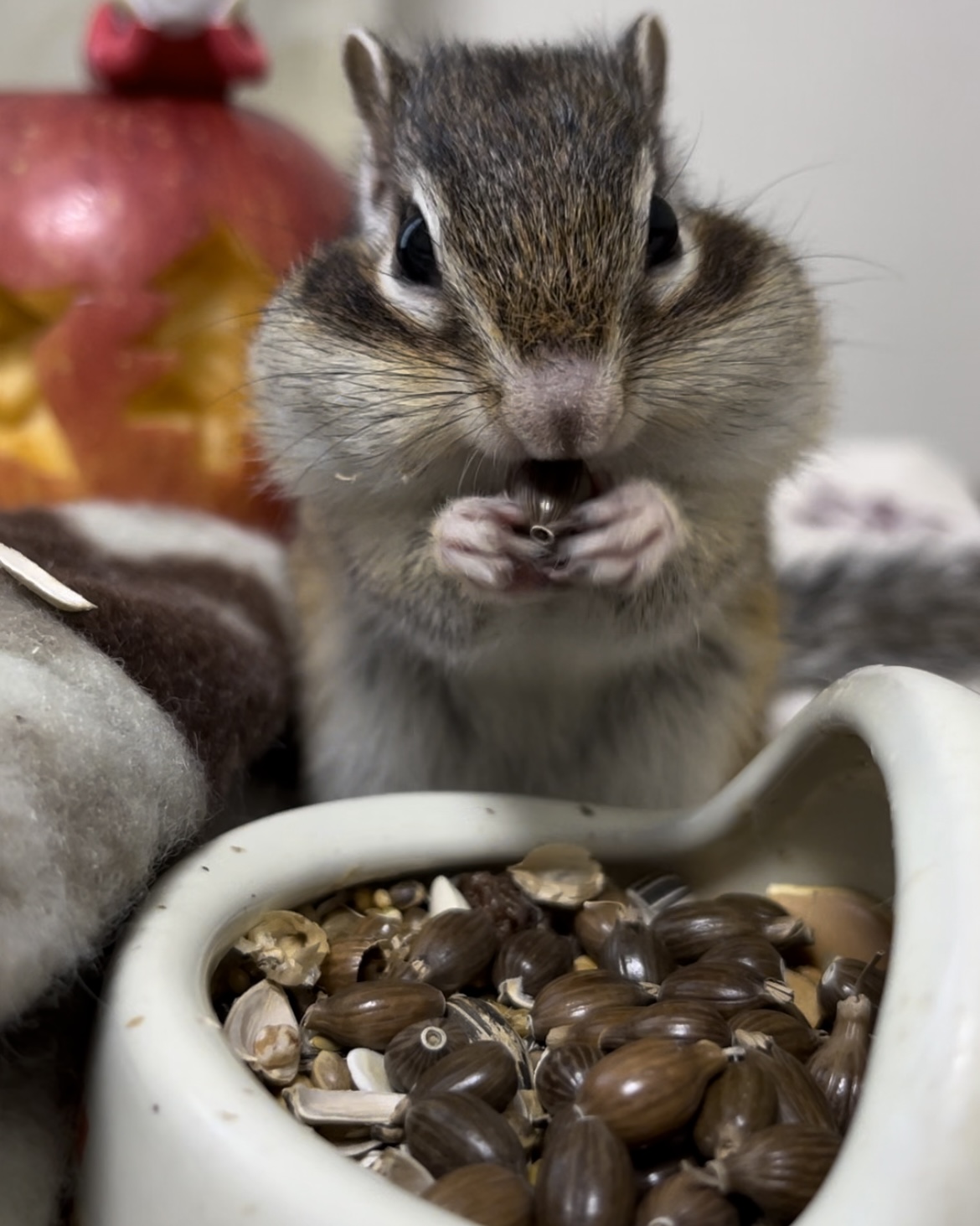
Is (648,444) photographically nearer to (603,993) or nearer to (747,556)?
(747,556)

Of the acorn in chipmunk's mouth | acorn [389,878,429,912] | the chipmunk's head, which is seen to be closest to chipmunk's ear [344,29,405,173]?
the chipmunk's head

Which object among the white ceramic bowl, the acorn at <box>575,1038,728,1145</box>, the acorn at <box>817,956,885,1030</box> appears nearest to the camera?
the white ceramic bowl

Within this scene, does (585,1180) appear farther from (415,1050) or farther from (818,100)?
(818,100)

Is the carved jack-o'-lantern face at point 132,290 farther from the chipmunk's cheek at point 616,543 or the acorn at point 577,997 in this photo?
the acorn at point 577,997

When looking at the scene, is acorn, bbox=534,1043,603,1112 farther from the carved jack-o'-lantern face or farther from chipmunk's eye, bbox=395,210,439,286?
the carved jack-o'-lantern face

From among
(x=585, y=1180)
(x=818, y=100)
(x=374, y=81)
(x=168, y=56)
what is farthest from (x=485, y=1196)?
(x=818, y=100)

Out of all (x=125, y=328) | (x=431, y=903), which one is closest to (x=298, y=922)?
(x=431, y=903)
